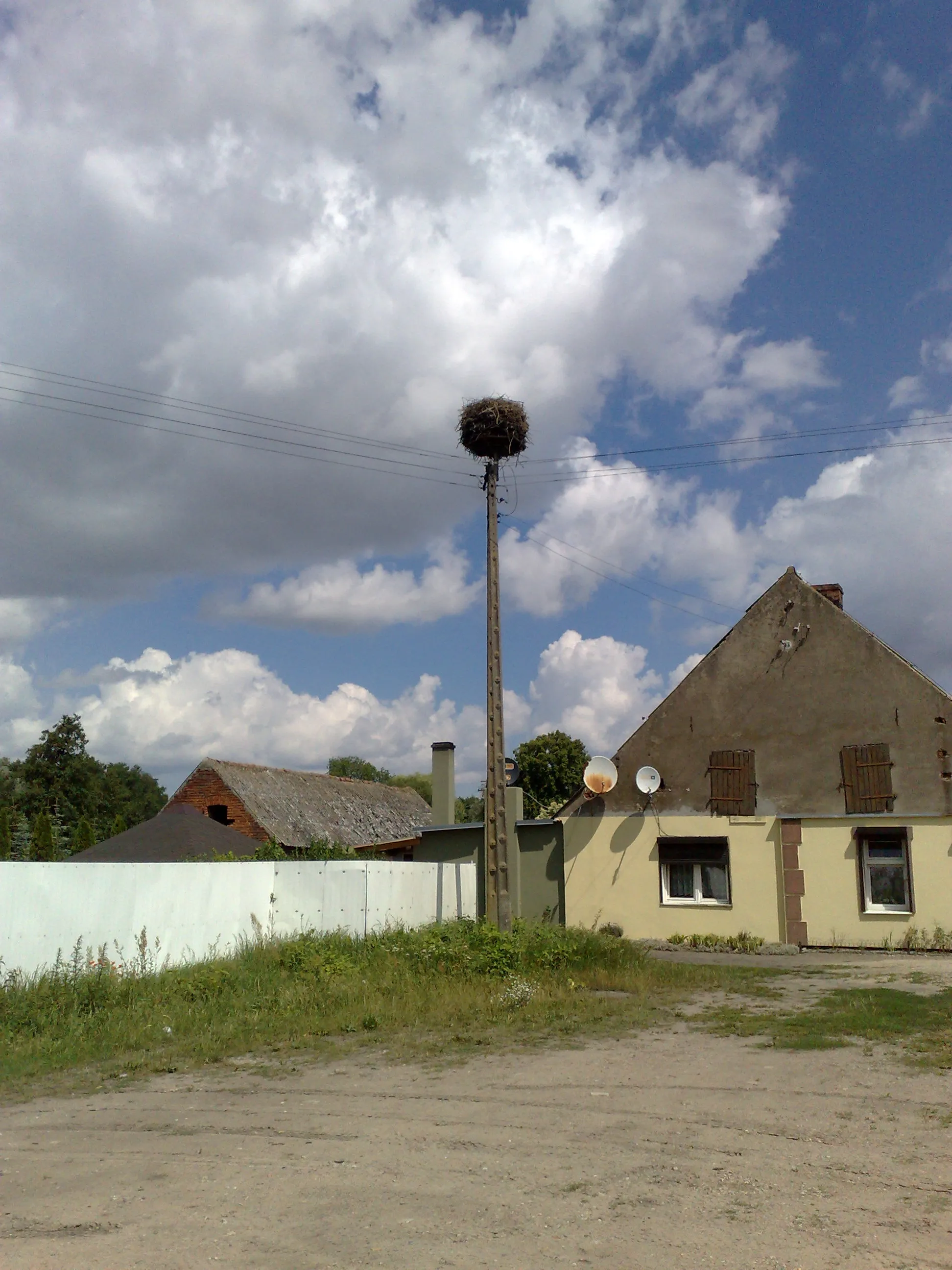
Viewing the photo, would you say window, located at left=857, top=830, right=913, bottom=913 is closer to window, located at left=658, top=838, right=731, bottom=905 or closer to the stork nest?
window, located at left=658, top=838, right=731, bottom=905

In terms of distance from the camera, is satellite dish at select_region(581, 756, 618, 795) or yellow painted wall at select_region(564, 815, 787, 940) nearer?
yellow painted wall at select_region(564, 815, 787, 940)

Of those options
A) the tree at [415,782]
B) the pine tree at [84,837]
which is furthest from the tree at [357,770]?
the pine tree at [84,837]

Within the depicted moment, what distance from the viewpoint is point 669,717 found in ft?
75.5

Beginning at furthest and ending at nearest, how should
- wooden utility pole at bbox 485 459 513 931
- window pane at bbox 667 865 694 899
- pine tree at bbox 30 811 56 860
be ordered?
1. pine tree at bbox 30 811 56 860
2. window pane at bbox 667 865 694 899
3. wooden utility pole at bbox 485 459 513 931

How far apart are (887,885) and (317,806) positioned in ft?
→ 73.1

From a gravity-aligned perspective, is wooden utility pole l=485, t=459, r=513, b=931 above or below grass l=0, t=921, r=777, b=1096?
above

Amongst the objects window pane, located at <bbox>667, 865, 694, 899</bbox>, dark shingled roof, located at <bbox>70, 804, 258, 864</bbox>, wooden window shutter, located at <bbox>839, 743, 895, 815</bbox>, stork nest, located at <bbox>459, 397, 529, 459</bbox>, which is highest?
stork nest, located at <bbox>459, 397, 529, 459</bbox>

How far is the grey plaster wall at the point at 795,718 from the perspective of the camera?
19922mm

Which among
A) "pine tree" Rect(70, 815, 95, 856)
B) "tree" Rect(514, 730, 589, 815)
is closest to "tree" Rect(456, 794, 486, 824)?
"tree" Rect(514, 730, 589, 815)

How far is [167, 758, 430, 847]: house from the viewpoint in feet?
108

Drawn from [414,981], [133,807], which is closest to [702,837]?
[414,981]

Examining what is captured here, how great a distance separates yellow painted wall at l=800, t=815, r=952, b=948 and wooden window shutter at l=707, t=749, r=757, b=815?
136 centimetres

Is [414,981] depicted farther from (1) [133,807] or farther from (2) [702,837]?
A: (1) [133,807]

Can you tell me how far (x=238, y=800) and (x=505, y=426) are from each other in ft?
60.7
